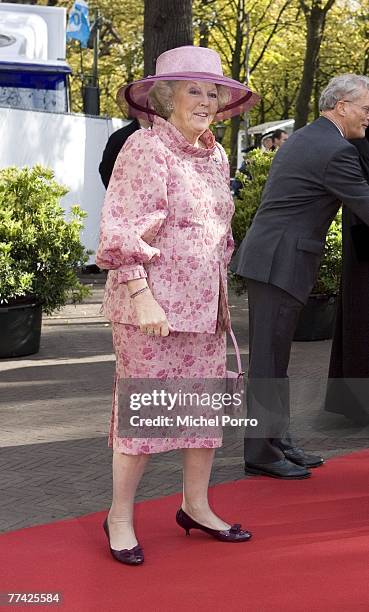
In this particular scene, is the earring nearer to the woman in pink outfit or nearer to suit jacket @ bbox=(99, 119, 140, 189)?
the woman in pink outfit

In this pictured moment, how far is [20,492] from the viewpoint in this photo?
537 centimetres

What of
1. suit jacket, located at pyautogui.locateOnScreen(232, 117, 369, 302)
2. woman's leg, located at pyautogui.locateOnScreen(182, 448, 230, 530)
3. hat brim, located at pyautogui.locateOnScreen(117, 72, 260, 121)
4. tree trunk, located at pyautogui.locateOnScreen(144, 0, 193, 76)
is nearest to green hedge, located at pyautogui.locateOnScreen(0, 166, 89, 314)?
tree trunk, located at pyautogui.locateOnScreen(144, 0, 193, 76)

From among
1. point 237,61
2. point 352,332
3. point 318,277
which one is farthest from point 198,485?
point 237,61

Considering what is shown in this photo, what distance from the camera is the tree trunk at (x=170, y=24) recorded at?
1155cm

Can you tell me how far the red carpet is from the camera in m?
3.85

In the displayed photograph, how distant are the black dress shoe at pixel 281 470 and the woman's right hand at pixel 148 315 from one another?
1.83m

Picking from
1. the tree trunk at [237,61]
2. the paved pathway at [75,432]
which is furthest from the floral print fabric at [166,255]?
the tree trunk at [237,61]

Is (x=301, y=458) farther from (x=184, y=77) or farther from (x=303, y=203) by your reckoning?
(x=184, y=77)

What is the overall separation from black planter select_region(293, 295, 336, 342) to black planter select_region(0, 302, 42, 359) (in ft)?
8.02

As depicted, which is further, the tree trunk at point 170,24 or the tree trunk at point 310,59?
the tree trunk at point 310,59

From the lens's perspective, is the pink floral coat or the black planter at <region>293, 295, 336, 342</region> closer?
the pink floral coat

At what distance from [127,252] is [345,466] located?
2357 millimetres

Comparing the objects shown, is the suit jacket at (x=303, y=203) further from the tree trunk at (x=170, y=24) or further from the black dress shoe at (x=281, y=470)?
the tree trunk at (x=170, y=24)

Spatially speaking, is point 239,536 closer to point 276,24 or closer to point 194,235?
point 194,235
